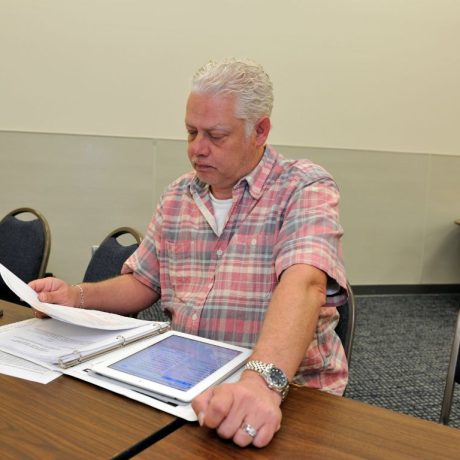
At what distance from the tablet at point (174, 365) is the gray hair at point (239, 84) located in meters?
0.61

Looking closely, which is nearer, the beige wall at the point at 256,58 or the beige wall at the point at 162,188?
the beige wall at the point at 256,58

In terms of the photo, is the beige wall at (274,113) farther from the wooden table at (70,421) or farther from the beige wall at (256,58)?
the wooden table at (70,421)

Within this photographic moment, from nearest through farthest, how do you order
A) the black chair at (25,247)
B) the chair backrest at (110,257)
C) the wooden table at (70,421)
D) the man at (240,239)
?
1. the wooden table at (70,421)
2. the man at (240,239)
3. the chair backrest at (110,257)
4. the black chair at (25,247)

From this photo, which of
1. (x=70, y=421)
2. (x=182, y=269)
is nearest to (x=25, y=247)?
(x=182, y=269)

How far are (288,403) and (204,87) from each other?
0.81 meters

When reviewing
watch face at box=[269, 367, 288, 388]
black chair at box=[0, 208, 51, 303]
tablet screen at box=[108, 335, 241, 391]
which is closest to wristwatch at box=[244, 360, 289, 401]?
watch face at box=[269, 367, 288, 388]

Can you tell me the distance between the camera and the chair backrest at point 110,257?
1.76 meters

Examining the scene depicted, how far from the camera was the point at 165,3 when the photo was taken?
10.9ft

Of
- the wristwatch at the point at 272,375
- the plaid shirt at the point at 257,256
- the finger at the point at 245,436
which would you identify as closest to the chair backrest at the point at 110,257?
the plaid shirt at the point at 257,256

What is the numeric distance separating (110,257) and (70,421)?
1.10 meters

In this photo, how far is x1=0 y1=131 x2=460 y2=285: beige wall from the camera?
3283 mm

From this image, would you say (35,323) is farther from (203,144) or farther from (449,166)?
(449,166)

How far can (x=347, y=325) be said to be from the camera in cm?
133

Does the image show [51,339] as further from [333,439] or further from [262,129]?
[262,129]
